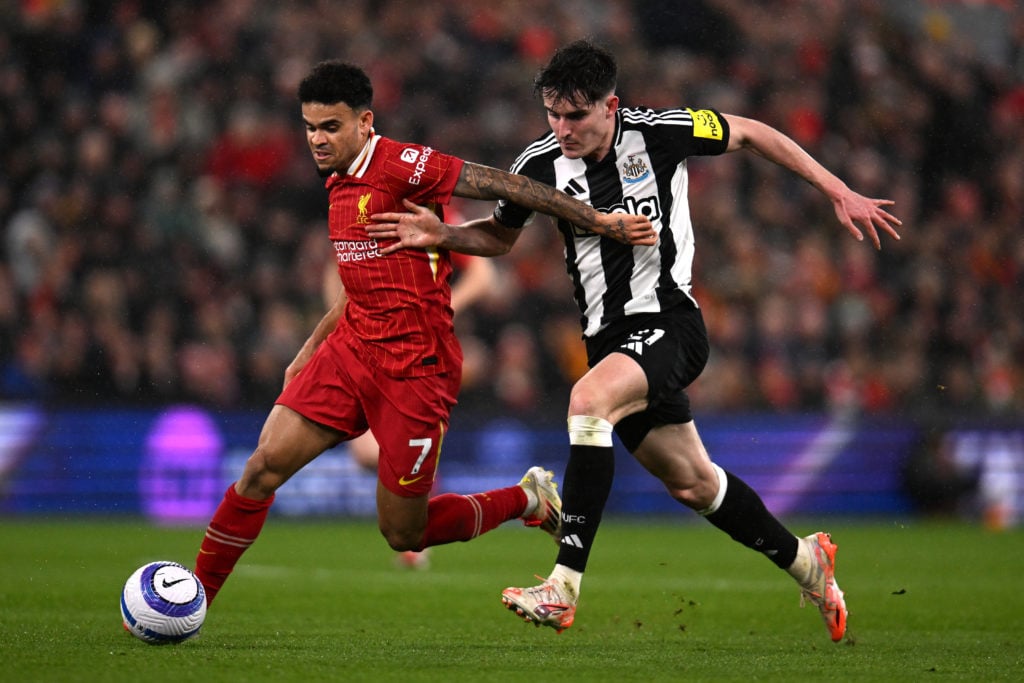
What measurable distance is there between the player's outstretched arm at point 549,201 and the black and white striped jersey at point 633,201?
181mm

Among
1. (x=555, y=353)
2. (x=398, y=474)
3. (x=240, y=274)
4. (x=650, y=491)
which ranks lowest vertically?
(x=650, y=491)

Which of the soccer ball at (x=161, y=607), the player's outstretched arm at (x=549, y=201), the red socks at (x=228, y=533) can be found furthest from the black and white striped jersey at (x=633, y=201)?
the soccer ball at (x=161, y=607)

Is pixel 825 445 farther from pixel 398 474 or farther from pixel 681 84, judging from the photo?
pixel 398 474

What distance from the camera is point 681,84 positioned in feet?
58.9

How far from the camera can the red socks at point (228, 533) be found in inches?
241

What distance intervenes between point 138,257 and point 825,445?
7.13 metres

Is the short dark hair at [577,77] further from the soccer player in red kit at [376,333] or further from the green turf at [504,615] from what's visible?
the green turf at [504,615]

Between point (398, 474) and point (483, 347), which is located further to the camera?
point (483, 347)

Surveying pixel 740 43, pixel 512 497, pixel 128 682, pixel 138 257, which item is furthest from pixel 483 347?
pixel 128 682

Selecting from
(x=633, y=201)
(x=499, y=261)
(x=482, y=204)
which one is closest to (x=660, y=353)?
(x=633, y=201)

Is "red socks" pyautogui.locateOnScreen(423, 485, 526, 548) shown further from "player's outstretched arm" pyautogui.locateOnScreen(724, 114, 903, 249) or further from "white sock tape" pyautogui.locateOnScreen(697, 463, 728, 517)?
"player's outstretched arm" pyautogui.locateOnScreen(724, 114, 903, 249)

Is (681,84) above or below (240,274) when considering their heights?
above

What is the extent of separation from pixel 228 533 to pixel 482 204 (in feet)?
31.6

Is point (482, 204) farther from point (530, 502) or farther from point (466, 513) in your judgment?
point (466, 513)
